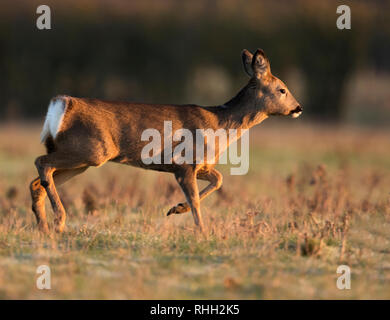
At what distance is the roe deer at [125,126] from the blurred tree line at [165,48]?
948 inches

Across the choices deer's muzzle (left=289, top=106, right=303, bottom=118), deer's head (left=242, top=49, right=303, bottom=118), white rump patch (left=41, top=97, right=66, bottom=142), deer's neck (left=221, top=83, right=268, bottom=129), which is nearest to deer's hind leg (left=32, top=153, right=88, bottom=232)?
white rump patch (left=41, top=97, right=66, bottom=142)

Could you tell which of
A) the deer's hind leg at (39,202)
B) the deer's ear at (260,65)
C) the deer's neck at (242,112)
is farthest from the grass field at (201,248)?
the deer's ear at (260,65)

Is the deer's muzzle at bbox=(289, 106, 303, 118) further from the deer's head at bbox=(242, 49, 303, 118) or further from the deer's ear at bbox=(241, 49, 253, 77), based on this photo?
the deer's ear at bbox=(241, 49, 253, 77)

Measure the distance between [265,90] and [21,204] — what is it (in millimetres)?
5075

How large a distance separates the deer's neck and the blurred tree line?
2397cm

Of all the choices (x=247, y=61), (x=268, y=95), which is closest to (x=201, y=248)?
(x=268, y=95)

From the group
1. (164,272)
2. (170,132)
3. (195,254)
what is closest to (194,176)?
(170,132)

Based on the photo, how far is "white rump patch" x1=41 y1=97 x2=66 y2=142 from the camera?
27.0 feet

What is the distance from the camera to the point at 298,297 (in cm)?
614

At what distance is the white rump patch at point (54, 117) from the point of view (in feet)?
27.0

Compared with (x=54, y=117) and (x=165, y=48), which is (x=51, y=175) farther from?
(x=165, y=48)

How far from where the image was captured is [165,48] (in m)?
35.1

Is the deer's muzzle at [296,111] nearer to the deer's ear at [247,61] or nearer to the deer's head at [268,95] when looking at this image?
the deer's head at [268,95]

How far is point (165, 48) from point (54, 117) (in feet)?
89.9
